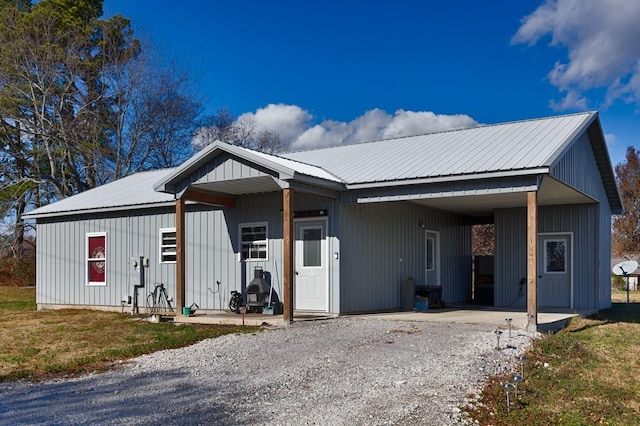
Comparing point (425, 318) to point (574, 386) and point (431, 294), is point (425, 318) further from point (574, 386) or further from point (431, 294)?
point (574, 386)

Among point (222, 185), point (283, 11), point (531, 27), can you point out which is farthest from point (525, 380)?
point (283, 11)

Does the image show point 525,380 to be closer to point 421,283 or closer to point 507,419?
point 507,419

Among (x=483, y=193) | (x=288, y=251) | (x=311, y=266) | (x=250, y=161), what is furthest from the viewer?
(x=311, y=266)

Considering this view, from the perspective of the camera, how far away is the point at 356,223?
12.9 m

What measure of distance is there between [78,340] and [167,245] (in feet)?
16.4

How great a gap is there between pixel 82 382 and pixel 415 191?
22.7 feet

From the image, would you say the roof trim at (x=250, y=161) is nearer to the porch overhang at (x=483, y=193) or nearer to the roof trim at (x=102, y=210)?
the porch overhang at (x=483, y=193)

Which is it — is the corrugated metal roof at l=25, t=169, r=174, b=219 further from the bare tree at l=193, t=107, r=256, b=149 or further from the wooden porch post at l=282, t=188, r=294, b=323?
the bare tree at l=193, t=107, r=256, b=149

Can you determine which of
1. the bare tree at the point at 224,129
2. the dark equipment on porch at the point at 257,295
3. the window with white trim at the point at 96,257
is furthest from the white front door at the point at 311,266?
the bare tree at the point at 224,129

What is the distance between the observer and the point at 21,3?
95.5 feet

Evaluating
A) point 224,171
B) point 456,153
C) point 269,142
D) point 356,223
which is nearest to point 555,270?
point 456,153

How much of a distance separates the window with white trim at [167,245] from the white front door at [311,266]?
3.74 metres

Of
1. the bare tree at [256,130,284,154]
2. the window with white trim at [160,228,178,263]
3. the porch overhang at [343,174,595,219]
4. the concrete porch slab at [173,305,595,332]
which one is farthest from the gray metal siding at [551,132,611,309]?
the bare tree at [256,130,284,154]

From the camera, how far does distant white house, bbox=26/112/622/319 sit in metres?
11.4
